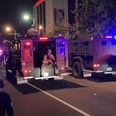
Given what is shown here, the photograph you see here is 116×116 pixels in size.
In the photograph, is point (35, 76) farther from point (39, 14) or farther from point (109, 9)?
point (39, 14)

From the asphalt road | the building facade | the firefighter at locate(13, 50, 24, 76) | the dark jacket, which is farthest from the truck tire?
the building facade

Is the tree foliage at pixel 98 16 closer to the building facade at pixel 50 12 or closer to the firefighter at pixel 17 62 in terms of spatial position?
the firefighter at pixel 17 62

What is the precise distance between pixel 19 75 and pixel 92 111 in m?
6.30

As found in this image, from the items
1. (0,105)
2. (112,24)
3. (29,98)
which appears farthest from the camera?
(112,24)

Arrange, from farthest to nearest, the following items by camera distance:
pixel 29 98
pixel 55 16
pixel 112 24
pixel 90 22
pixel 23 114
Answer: pixel 55 16 → pixel 90 22 → pixel 112 24 → pixel 29 98 → pixel 23 114

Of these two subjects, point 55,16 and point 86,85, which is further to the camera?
point 55,16

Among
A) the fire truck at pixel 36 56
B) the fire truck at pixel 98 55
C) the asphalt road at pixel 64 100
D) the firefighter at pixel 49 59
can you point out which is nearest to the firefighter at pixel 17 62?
the fire truck at pixel 36 56

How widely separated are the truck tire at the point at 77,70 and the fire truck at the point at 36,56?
117 inches

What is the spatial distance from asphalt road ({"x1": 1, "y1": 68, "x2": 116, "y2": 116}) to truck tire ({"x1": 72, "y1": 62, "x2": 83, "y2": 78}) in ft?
10.2

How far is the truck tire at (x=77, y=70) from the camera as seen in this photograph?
64.5 feet

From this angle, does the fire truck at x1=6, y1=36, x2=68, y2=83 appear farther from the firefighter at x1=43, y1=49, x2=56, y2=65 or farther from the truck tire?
the truck tire

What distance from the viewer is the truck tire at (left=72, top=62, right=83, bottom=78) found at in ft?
64.5

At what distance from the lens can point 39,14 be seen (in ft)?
363

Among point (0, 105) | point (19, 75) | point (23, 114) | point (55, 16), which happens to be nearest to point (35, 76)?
point (19, 75)
